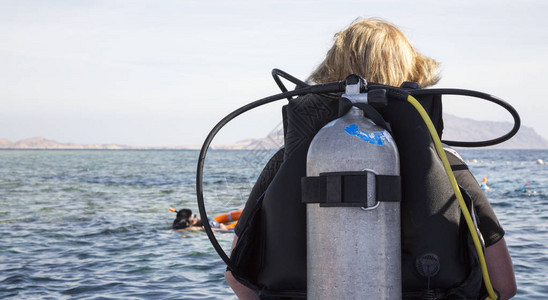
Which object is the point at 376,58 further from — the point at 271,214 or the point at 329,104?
the point at 271,214

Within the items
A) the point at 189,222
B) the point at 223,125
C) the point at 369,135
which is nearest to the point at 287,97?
the point at 223,125

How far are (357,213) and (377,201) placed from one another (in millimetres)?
83

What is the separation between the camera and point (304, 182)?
8.41ft

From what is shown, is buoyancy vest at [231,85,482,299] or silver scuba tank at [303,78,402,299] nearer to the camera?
silver scuba tank at [303,78,402,299]

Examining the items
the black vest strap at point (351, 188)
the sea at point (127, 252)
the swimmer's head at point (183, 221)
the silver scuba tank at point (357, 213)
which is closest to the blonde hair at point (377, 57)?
the silver scuba tank at point (357, 213)

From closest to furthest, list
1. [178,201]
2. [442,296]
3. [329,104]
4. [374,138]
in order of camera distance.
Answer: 1. [374,138]
2. [442,296]
3. [329,104]
4. [178,201]

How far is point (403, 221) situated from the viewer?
2.64 metres

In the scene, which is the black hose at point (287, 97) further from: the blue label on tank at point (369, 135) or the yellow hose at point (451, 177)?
the blue label on tank at point (369, 135)

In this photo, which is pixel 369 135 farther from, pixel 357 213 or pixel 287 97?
pixel 287 97

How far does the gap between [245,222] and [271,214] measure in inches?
A: 6.1

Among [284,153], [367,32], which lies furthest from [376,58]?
[284,153]

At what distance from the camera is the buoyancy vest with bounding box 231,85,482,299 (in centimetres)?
262

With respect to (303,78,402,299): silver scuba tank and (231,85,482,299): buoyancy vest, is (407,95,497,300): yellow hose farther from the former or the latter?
(303,78,402,299): silver scuba tank

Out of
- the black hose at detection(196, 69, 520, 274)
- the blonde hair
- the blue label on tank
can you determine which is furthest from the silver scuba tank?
the blonde hair
